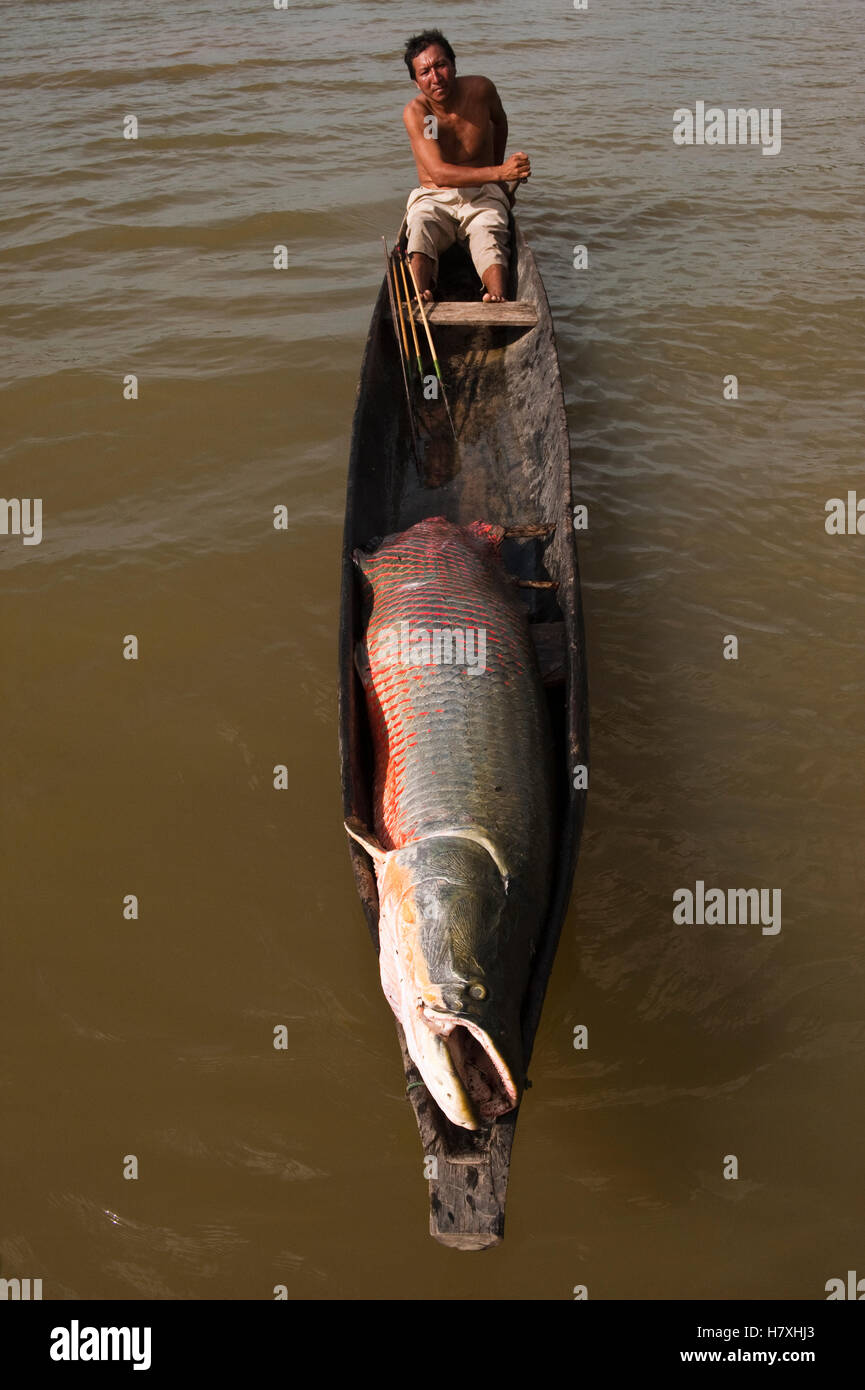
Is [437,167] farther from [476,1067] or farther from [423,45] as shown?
[476,1067]

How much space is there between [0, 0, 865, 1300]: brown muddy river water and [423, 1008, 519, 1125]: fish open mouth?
746 millimetres

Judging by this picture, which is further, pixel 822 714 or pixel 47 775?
pixel 822 714

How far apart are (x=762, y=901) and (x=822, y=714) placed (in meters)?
1.08

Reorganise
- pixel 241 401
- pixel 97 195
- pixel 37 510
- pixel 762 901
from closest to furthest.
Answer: pixel 762 901
pixel 37 510
pixel 241 401
pixel 97 195

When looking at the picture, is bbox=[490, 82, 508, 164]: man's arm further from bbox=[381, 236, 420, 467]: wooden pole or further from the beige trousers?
bbox=[381, 236, 420, 467]: wooden pole

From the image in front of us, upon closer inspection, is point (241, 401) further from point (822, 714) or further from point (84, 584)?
point (822, 714)

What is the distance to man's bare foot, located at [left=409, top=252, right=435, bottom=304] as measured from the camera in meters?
6.22

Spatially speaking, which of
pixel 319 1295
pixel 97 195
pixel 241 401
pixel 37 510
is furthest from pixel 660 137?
pixel 319 1295

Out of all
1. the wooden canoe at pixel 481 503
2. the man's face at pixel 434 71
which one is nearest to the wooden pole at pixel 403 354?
the wooden canoe at pixel 481 503

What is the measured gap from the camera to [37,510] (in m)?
5.50

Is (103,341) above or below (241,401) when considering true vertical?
above

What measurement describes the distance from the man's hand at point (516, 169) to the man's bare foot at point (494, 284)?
20.5 inches

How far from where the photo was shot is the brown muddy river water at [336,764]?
3014mm

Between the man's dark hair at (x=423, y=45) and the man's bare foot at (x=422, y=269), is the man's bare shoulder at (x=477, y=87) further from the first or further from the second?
the man's bare foot at (x=422, y=269)
